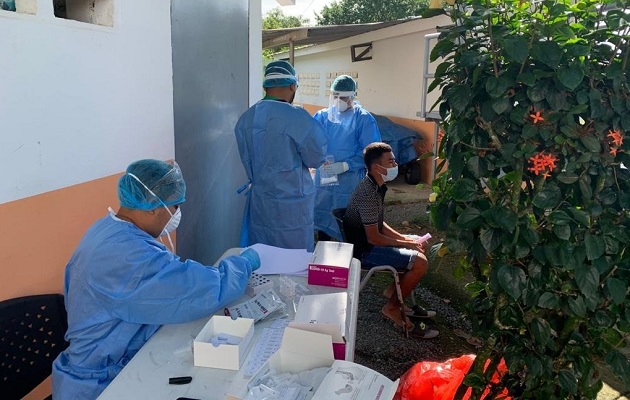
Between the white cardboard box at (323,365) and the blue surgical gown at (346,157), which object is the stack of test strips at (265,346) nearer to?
the white cardboard box at (323,365)

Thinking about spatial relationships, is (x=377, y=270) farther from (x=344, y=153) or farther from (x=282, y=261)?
(x=344, y=153)

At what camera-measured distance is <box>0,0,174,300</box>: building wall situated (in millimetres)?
1684

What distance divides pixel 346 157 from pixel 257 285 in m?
2.49

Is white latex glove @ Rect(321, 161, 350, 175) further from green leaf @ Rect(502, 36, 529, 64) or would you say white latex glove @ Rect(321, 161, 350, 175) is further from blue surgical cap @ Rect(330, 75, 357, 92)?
green leaf @ Rect(502, 36, 529, 64)

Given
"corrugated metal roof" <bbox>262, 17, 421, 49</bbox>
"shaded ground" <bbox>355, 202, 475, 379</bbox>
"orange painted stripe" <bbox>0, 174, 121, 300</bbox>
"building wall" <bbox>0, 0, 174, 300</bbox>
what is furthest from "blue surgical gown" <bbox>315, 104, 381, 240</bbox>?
"corrugated metal roof" <bbox>262, 17, 421, 49</bbox>

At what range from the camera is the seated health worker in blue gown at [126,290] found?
144 cm

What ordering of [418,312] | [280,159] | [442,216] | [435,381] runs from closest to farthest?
[442,216] < [435,381] < [280,159] < [418,312]

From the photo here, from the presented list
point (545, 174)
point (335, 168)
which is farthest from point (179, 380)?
point (335, 168)

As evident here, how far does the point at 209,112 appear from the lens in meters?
3.39

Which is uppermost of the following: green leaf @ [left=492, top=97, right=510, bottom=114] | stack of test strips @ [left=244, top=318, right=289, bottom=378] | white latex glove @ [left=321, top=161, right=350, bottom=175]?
green leaf @ [left=492, top=97, right=510, bottom=114]

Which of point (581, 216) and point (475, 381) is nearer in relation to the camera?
point (581, 216)

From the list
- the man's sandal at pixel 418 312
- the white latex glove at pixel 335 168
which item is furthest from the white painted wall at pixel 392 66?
the man's sandal at pixel 418 312

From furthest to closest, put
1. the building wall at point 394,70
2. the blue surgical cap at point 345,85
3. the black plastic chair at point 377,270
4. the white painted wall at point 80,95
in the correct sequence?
the building wall at point 394,70
the blue surgical cap at point 345,85
the black plastic chair at point 377,270
the white painted wall at point 80,95

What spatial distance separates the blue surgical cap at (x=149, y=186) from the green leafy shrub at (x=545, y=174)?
83 centimetres
